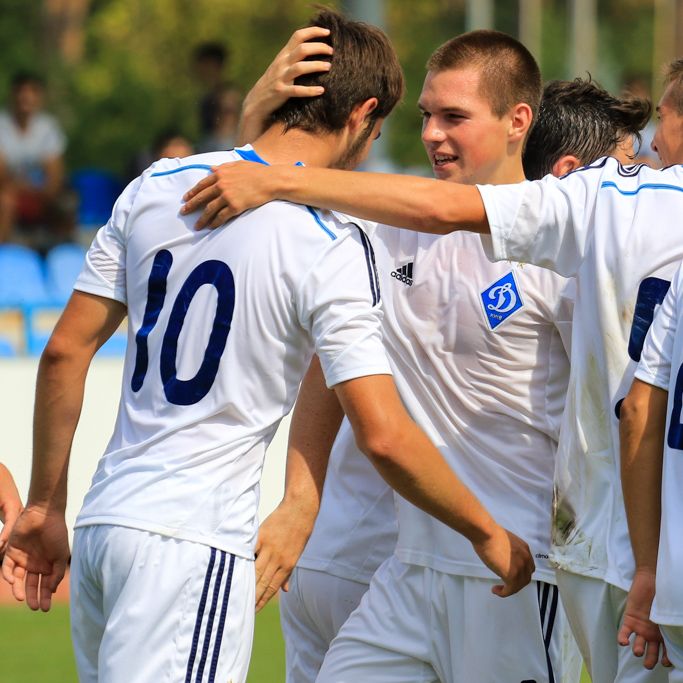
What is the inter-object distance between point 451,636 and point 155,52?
84.8 feet

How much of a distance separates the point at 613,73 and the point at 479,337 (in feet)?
90.3

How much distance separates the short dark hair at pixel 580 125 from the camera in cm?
395

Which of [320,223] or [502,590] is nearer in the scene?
[320,223]

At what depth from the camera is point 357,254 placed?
10.2 ft

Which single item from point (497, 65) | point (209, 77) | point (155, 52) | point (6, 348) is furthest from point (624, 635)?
point (155, 52)

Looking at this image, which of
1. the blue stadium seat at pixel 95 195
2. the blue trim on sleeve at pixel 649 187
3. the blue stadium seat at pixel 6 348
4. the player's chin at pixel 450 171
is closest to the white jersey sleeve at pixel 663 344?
the blue trim on sleeve at pixel 649 187

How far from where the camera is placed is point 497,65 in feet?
12.4

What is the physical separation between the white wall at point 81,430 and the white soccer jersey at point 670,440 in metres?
4.93

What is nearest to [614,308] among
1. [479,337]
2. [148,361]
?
[479,337]

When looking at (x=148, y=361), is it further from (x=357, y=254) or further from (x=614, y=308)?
(x=614, y=308)

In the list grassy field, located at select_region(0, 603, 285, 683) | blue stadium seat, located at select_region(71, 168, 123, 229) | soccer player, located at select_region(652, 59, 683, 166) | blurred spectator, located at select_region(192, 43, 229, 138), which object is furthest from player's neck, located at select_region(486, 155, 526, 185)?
blue stadium seat, located at select_region(71, 168, 123, 229)

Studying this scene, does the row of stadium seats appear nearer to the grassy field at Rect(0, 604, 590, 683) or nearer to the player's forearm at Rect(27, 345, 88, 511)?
the grassy field at Rect(0, 604, 590, 683)

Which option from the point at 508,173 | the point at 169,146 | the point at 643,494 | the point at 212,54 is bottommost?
the point at 643,494

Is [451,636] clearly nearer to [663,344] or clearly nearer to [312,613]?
[312,613]
